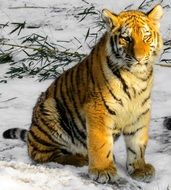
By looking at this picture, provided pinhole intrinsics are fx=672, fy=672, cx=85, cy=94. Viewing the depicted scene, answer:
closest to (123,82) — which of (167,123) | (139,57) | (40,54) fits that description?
(139,57)

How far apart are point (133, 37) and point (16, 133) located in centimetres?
147

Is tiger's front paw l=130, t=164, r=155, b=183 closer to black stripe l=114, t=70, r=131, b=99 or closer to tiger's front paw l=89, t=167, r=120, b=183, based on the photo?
tiger's front paw l=89, t=167, r=120, b=183

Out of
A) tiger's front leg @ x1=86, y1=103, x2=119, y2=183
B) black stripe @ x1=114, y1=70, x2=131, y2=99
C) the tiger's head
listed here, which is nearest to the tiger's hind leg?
tiger's front leg @ x1=86, y1=103, x2=119, y2=183

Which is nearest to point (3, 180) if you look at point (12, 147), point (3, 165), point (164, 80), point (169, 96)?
point (3, 165)

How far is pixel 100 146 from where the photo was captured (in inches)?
165

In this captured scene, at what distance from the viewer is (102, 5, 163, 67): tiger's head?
397 centimetres

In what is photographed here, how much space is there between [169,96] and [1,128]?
1.54 meters

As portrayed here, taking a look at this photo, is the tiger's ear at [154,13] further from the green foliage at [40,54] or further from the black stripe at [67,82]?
the green foliage at [40,54]

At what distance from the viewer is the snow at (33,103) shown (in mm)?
4090

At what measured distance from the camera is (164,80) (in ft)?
21.2

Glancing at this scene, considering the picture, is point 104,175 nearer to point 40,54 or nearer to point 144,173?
point 144,173

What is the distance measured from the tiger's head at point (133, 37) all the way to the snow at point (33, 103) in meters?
0.80

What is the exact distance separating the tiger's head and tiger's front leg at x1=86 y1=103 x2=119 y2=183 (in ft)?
1.22

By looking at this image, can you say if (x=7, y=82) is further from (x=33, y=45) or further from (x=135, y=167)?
(x=135, y=167)
